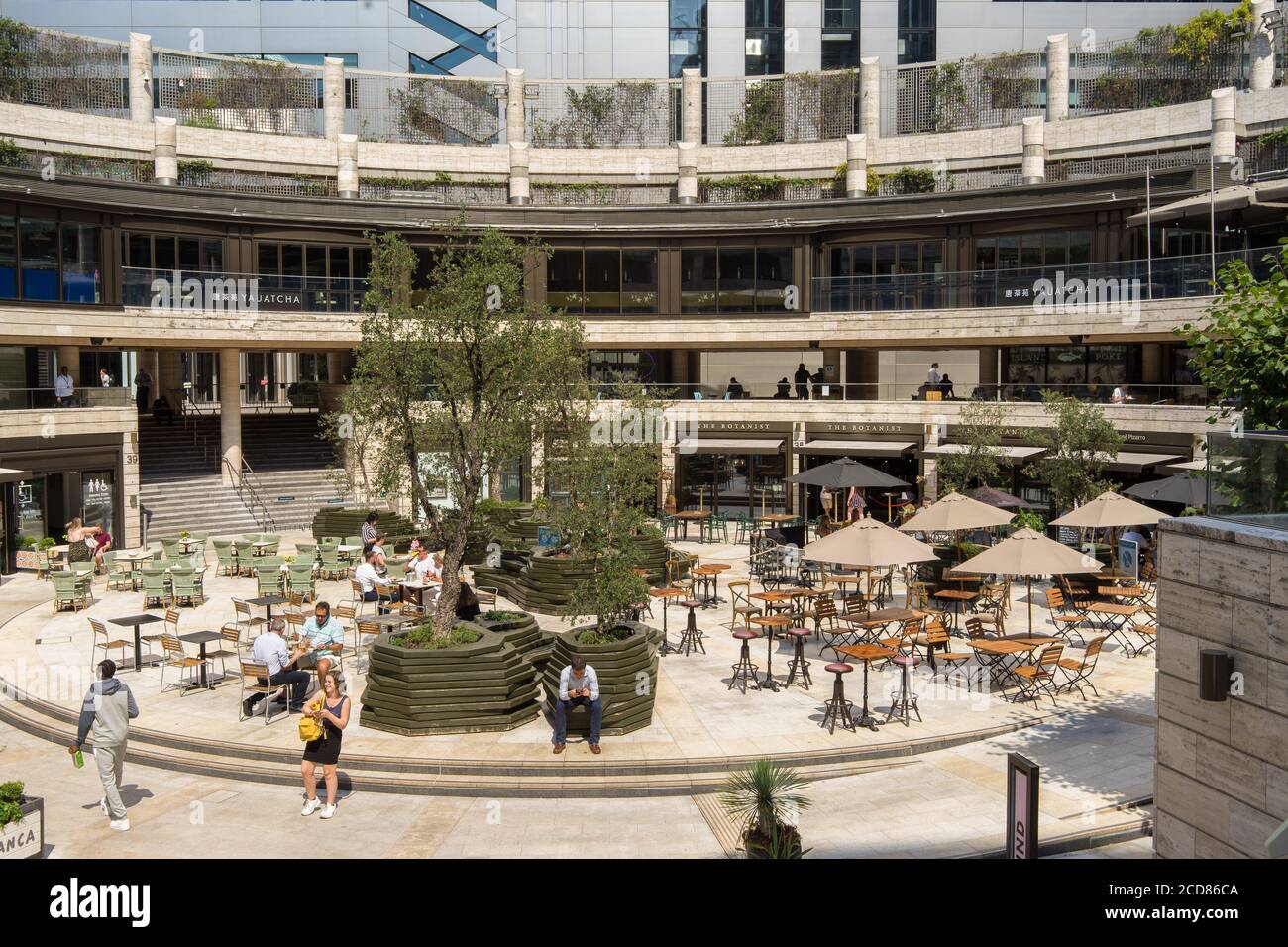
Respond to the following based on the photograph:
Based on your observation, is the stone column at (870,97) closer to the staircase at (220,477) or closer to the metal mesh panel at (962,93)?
the metal mesh panel at (962,93)

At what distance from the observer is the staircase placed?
35.8 meters

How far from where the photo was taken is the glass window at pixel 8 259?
1242 inches

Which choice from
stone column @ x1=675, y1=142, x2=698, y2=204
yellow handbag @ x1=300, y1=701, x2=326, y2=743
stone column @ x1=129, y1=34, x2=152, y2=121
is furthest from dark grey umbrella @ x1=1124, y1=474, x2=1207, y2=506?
stone column @ x1=129, y1=34, x2=152, y2=121

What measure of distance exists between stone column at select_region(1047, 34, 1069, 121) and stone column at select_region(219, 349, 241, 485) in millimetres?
31873

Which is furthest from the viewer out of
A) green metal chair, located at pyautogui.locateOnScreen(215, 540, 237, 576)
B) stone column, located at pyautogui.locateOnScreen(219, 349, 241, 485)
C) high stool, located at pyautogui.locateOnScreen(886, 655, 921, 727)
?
stone column, located at pyautogui.locateOnScreen(219, 349, 241, 485)

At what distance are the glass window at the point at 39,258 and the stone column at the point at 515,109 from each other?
18.8 m

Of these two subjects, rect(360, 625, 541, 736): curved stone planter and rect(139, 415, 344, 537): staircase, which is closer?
rect(360, 625, 541, 736): curved stone planter

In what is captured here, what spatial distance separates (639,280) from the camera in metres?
41.9

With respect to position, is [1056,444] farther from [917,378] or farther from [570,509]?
[917,378]

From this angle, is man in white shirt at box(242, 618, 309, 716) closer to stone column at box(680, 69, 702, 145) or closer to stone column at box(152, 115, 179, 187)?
stone column at box(152, 115, 179, 187)

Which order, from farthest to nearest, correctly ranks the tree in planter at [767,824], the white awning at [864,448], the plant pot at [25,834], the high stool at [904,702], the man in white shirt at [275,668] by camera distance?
the white awning at [864,448], the man in white shirt at [275,668], the high stool at [904,702], the plant pot at [25,834], the tree in planter at [767,824]

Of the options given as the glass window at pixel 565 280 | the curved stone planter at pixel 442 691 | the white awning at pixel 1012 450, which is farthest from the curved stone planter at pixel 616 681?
the glass window at pixel 565 280
